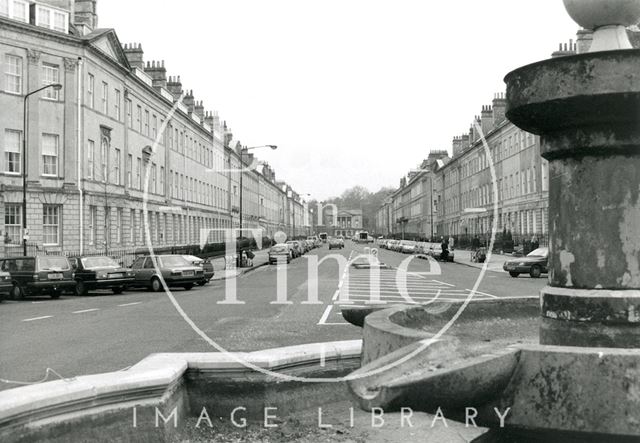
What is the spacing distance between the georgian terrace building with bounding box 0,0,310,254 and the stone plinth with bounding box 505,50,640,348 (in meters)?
33.1

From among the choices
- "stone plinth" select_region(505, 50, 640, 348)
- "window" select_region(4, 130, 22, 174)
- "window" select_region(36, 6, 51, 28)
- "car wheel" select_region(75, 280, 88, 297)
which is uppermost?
"window" select_region(36, 6, 51, 28)

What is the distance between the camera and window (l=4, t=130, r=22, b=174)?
3872 cm

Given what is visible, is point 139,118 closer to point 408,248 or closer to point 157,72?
point 157,72

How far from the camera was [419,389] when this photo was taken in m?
3.18

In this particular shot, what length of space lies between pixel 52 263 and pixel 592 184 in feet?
84.3

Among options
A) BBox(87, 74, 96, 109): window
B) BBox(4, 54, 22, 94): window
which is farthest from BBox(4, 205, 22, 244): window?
BBox(87, 74, 96, 109): window

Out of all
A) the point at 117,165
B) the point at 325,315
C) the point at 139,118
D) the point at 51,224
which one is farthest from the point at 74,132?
the point at 325,315

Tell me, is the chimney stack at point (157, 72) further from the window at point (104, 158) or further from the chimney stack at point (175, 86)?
the window at point (104, 158)

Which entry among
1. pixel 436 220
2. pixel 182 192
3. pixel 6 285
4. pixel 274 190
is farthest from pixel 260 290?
pixel 274 190

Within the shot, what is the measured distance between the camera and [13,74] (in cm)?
3906

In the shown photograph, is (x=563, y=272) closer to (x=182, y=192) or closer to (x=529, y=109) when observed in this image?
(x=529, y=109)

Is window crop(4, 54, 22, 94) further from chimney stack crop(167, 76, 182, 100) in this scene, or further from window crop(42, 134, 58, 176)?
chimney stack crop(167, 76, 182, 100)

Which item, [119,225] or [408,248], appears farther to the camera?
[408,248]

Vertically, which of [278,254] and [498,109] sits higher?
[498,109]
